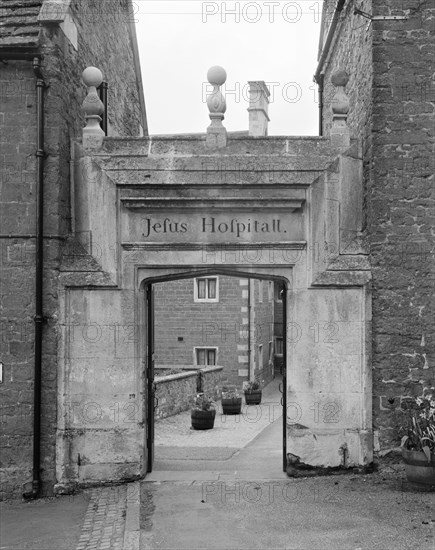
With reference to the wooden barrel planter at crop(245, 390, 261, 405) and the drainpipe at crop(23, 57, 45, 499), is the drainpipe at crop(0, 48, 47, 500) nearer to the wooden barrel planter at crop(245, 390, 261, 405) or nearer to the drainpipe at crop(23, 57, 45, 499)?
the drainpipe at crop(23, 57, 45, 499)

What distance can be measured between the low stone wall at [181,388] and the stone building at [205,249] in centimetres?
879

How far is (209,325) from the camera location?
28859mm

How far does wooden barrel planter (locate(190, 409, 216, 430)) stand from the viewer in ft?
55.0

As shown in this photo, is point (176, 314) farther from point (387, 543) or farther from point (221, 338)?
point (387, 543)

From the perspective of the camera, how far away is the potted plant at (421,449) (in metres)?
8.70

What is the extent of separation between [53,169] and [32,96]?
1.02 m

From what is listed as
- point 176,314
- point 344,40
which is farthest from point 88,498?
point 176,314

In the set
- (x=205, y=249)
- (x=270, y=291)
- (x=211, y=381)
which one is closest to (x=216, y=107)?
(x=205, y=249)

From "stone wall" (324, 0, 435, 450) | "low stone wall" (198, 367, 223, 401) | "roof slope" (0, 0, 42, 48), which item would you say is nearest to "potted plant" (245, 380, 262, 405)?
"low stone wall" (198, 367, 223, 401)

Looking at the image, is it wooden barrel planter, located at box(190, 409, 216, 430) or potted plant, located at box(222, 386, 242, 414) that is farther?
potted plant, located at box(222, 386, 242, 414)

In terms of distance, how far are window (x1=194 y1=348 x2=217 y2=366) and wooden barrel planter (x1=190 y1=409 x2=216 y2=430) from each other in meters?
11.5

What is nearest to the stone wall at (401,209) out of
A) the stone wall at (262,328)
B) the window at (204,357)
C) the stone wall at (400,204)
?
the stone wall at (400,204)

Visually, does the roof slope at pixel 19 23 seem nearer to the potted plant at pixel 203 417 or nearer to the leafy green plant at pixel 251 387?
the potted plant at pixel 203 417

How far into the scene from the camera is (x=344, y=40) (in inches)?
475
